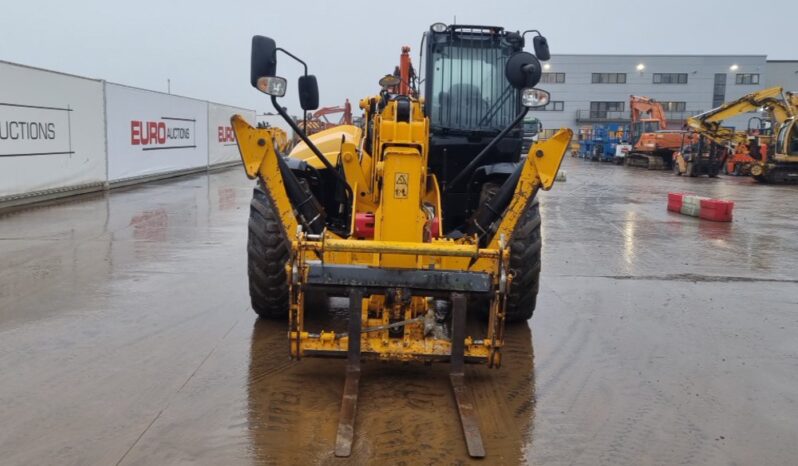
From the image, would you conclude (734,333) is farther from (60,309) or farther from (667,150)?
(667,150)

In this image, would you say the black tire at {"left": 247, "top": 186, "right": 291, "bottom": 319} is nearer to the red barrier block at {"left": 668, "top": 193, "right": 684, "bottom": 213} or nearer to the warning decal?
the warning decal

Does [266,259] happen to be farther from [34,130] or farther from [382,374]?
[34,130]

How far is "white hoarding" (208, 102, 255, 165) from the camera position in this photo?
1003 inches

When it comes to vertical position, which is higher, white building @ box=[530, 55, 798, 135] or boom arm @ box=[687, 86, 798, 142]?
white building @ box=[530, 55, 798, 135]

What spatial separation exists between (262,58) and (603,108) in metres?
61.1

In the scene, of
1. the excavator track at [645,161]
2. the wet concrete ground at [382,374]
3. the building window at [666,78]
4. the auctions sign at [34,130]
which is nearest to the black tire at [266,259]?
the wet concrete ground at [382,374]

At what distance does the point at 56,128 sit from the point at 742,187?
830 inches

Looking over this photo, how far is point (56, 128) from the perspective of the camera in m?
14.6

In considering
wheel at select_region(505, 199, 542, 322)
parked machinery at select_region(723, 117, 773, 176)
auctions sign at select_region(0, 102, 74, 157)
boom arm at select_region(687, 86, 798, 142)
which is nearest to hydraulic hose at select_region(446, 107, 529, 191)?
wheel at select_region(505, 199, 542, 322)

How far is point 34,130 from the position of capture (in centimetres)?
1373

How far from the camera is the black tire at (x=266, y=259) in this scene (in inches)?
217

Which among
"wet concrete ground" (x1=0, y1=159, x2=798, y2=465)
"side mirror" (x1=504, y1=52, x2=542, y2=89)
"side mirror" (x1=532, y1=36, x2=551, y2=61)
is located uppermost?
"side mirror" (x1=532, y1=36, x2=551, y2=61)

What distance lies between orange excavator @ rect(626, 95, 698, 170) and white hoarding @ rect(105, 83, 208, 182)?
2124 cm

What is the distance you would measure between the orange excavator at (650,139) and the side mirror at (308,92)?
28.4m
